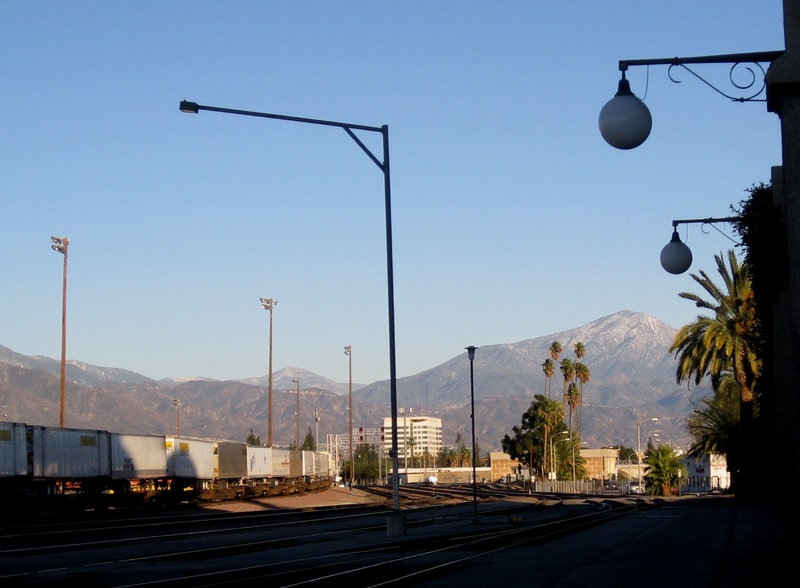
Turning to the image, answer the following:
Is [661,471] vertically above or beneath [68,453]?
beneath

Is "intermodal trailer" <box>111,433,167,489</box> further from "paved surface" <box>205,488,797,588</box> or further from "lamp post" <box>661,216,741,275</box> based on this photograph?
"lamp post" <box>661,216,741,275</box>

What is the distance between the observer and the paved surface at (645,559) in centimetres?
1388

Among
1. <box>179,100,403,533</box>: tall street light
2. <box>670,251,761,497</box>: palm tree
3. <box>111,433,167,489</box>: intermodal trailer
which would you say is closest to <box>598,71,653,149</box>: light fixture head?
<box>179,100,403,533</box>: tall street light

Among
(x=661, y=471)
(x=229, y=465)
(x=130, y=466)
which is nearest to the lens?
(x=130, y=466)

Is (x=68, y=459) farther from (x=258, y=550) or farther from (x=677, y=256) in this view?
(x=677, y=256)

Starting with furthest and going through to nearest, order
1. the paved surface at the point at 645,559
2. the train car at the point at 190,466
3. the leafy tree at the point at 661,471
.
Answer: the leafy tree at the point at 661,471, the train car at the point at 190,466, the paved surface at the point at 645,559

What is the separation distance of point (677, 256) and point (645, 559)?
499 cm

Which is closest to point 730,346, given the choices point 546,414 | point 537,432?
point 546,414

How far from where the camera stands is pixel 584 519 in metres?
33.1

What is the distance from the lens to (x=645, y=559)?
16875 mm

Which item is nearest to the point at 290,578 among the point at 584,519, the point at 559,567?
the point at 559,567

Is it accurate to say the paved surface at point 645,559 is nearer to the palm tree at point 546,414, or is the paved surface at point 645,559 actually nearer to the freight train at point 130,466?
the freight train at point 130,466

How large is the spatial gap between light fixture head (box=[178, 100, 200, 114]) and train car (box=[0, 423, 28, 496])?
24.8 meters

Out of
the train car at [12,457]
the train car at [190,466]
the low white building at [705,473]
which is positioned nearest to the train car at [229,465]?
the train car at [190,466]
